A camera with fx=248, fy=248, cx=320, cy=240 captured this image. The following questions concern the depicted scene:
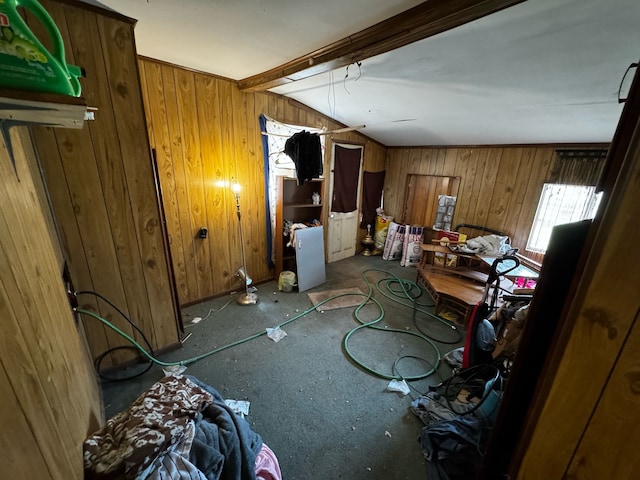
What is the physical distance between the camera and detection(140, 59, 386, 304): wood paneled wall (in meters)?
2.51

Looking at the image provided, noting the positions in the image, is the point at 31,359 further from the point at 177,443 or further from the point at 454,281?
the point at 454,281

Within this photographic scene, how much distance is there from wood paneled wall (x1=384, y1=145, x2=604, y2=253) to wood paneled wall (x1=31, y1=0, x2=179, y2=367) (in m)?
4.34

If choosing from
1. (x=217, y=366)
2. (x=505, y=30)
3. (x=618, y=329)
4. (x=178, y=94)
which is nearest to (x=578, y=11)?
(x=505, y=30)

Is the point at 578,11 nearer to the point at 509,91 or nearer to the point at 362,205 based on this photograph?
the point at 509,91

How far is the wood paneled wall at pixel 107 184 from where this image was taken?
1566mm

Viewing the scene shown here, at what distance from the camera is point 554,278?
83cm

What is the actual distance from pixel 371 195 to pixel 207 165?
328cm

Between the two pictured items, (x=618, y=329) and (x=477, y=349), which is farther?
(x=477, y=349)

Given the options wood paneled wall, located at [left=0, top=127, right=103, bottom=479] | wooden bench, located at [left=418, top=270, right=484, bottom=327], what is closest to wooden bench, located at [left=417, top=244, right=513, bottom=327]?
wooden bench, located at [left=418, top=270, right=484, bottom=327]

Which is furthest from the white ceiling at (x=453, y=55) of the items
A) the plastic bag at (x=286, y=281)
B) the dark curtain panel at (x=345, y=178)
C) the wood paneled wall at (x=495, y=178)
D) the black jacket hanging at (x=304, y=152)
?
the plastic bag at (x=286, y=281)

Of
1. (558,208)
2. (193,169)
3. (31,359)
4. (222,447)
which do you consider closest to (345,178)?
(193,169)

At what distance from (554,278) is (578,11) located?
1467mm

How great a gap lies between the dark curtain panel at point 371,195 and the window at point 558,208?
2618mm

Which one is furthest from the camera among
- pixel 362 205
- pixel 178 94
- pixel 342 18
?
pixel 362 205
